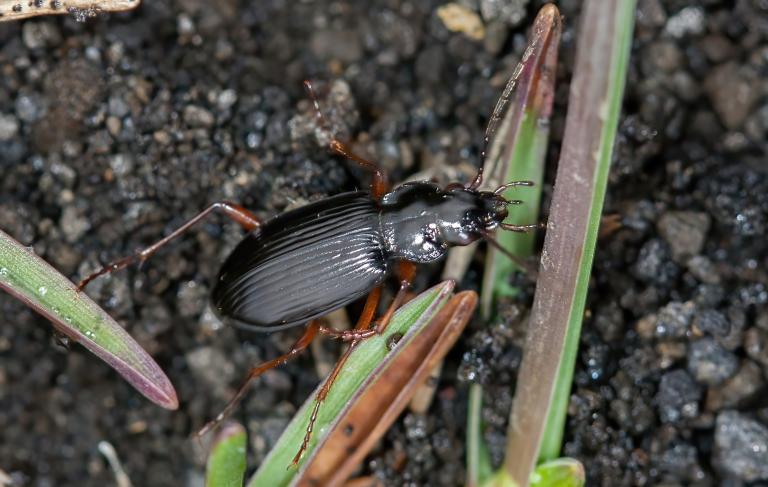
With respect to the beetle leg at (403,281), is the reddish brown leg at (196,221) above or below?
above

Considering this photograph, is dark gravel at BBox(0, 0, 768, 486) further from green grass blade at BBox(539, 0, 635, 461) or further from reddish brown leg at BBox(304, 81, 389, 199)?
green grass blade at BBox(539, 0, 635, 461)

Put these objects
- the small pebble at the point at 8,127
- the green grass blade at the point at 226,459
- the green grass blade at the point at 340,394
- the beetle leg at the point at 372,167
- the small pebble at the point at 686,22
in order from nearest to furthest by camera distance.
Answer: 1. the green grass blade at the point at 226,459
2. the green grass blade at the point at 340,394
3. the beetle leg at the point at 372,167
4. the small pebble at the point at 8,127
5. the small pebble at the point at 686,22

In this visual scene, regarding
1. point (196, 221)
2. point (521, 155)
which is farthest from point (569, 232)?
point (196, 221)

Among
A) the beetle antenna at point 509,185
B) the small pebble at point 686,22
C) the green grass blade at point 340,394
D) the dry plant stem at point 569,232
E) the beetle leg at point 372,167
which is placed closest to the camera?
the dry plant stem at point 569,232

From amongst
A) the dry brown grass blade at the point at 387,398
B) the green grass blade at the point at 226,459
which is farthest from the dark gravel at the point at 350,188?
the green grass blade at the point at 226,459

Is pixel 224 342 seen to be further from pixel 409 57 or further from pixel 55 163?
pixel 409 57

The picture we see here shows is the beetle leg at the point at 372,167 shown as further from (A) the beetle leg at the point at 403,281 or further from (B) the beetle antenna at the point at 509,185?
(B) the beetle antenna at the point at 509,185

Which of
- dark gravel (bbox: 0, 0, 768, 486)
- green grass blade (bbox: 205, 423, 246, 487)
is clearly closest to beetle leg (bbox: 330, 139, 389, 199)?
dark gravel (bbox: 0, 0, 768, 486)
